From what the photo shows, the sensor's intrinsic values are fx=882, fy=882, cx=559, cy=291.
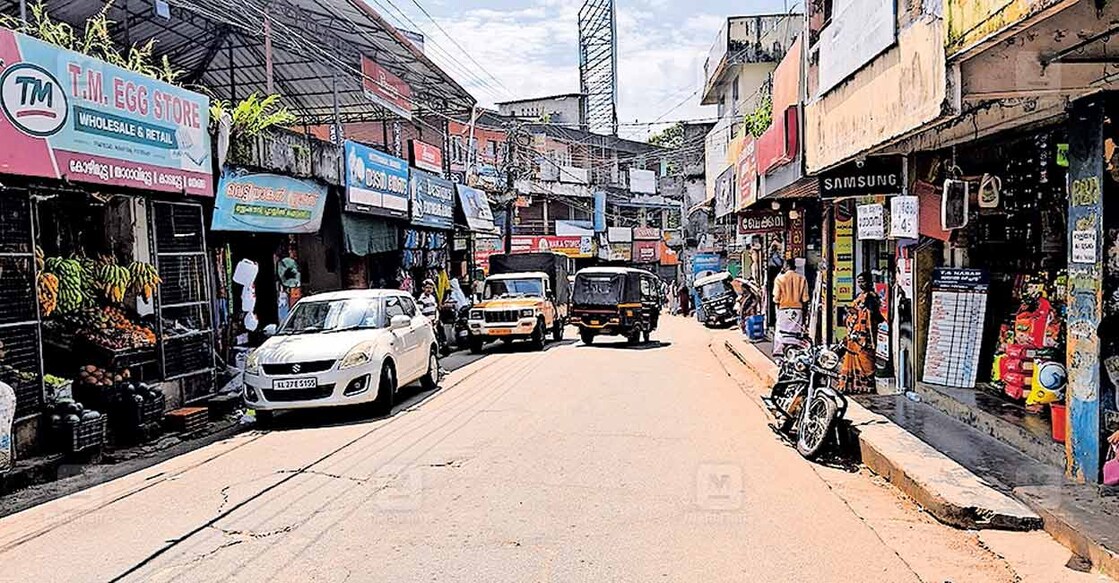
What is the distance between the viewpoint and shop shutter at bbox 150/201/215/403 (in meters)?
11.9

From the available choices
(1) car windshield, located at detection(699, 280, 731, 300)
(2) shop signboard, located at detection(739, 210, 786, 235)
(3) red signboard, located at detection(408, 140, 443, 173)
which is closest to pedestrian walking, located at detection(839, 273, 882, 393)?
(2) shop signboard, located at detection(739, 210, 786, 235)

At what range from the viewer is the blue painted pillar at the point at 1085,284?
21.4 ft

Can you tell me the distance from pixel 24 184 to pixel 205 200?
151 inches

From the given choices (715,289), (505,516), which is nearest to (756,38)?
(715,289)

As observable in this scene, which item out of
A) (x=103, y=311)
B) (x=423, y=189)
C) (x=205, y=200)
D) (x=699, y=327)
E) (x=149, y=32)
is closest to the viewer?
(x=103, y=311)

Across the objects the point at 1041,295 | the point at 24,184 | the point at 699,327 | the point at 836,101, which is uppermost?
the point at 836,101

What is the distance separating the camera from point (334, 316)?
12.9 meters

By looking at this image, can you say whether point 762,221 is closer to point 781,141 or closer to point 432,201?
point 781,141

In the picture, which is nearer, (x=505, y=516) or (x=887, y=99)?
(x=505, y=516)

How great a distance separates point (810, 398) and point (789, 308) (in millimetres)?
5799

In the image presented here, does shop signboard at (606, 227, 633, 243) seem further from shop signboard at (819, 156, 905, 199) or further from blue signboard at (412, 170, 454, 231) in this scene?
shop signboard at (819, 156, 905, 199)

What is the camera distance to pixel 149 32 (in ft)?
58.0

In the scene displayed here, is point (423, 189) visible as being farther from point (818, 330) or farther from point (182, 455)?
point (182, 455)

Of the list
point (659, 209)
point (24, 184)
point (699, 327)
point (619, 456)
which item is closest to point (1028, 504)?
point (619, 456)
